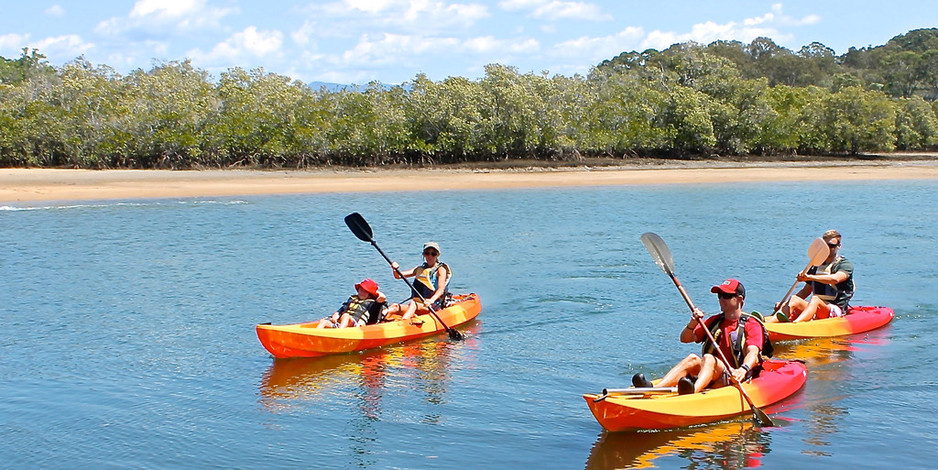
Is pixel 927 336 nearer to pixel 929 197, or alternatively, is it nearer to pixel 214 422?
pixel 214 422

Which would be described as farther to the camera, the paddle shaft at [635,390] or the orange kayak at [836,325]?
the orange kayak at [836,325]

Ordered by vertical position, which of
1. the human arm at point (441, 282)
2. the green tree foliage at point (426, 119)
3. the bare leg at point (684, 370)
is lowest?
the bare leg at point (684, 370)

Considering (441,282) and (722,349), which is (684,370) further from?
(441,282)

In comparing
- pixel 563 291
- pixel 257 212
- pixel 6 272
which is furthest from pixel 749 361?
pixel 257 212

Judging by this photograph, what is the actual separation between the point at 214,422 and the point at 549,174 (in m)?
32.5

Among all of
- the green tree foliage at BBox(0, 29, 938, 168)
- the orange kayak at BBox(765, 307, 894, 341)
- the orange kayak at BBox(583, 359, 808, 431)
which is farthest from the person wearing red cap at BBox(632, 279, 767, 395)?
the green tree foliage at BBox(0, 29, 938, 168)

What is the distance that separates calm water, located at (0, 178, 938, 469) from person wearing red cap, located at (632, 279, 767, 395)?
0.43 m

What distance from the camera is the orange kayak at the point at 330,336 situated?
11047mm

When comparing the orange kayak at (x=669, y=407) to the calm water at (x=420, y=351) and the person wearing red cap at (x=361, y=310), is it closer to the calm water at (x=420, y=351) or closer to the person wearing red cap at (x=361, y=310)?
the calm water at (x=420, y=351)

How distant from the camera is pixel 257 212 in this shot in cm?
2823

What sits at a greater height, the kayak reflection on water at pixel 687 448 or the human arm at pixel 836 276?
the human arm at pixel 836 276

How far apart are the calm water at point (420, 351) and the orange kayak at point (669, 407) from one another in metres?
0.15

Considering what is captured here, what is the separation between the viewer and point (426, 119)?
4194 cm

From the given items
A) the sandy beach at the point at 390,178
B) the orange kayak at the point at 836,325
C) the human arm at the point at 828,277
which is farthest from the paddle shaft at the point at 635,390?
the sandy beach at the point at 390,178
